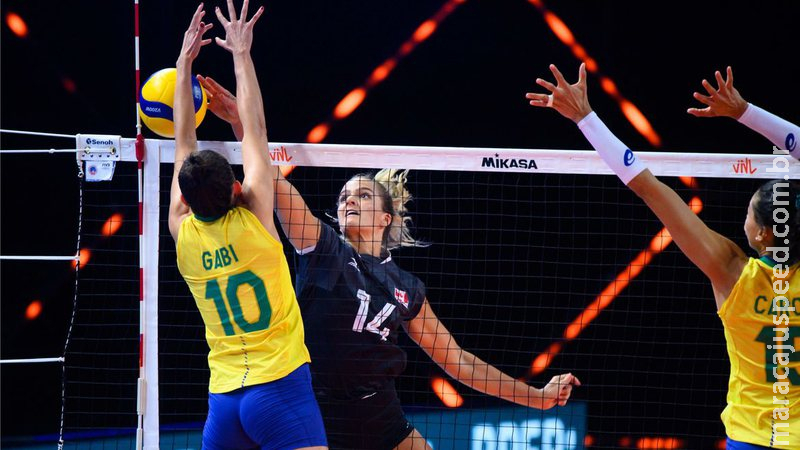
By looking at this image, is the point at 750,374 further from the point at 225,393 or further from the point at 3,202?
the point at 3,202

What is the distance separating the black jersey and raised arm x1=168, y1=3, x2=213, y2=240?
903mm

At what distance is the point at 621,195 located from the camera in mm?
7215

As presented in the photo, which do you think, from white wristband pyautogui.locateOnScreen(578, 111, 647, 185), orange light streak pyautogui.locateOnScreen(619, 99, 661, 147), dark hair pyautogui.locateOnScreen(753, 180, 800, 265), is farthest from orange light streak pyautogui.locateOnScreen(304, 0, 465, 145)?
dark hair pyautogui.locateOnScreen(753, 180, 800, 265)

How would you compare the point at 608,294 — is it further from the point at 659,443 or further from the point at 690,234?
the point at 690,234

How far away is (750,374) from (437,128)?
3765mm

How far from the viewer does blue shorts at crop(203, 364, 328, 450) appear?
3.70 meters

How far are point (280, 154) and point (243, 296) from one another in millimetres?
1075

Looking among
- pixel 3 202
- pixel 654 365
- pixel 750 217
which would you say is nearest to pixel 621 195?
pixel 654 365

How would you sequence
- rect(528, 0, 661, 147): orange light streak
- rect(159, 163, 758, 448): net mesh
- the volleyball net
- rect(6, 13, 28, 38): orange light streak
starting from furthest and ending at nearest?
rect(159, 163, 758, 448): net mesh → rect(528, 0, 661, 147): orange light streak → the volleyball net → rect(6, 13, 28, 38): orange light streak

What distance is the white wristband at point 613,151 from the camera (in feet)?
11.0

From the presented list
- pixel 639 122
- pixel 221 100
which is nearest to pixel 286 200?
pixel 221 100

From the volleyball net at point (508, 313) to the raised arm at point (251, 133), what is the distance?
2.25 metres

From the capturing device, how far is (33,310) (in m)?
6.16

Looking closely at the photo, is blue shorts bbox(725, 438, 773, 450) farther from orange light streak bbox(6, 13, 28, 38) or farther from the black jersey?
orange light streak bbox(6, 13, 28, 38)
